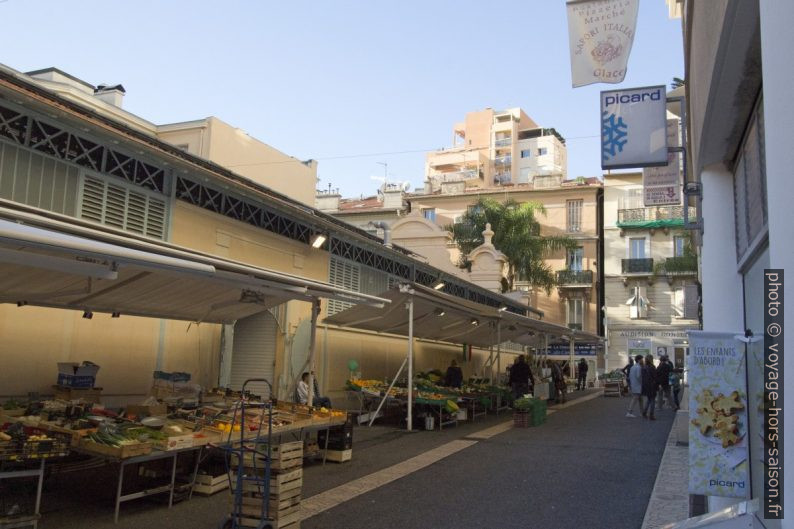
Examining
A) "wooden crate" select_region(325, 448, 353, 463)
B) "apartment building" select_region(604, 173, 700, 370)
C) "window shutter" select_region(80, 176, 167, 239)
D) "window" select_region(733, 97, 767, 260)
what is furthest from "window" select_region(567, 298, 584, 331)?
"window" select_region(733, 97, 767, 260)

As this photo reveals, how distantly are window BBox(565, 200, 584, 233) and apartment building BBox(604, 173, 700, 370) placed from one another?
72.1 inches

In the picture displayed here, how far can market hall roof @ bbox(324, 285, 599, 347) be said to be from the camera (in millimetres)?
15094

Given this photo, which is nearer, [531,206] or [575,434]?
[575,434]

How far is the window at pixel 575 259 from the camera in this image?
1900 inches

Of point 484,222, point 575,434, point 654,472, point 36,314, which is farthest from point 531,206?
point 36,314

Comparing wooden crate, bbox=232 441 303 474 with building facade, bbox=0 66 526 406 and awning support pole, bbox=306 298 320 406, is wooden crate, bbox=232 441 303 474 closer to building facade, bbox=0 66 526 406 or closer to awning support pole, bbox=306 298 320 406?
building facade, bbox=0 66 526 406

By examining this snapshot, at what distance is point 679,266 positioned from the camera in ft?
148

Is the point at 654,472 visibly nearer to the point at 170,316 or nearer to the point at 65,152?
the point at 170,316

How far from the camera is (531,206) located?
4028 centimetres

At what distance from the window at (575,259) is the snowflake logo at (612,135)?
41759 millimetres

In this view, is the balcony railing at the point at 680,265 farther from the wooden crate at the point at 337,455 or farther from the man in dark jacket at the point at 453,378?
the wooden crate at the point at 337,455

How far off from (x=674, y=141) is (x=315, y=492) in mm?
8670

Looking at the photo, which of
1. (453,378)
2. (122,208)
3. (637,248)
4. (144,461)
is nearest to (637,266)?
(637,248)

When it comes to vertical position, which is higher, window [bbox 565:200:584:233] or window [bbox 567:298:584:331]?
window [bbox 565:200:584:233]
